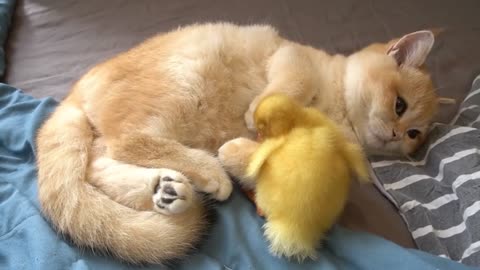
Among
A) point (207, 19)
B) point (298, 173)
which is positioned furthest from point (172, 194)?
point (207, 19)

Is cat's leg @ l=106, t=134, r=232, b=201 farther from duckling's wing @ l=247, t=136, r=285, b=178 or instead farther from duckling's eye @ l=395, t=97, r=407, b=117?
duckling's eye @ l=395, t=97, r=407, b=117

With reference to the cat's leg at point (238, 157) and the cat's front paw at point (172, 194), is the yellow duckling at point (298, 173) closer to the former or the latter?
the cat's leg at point (238, 157)

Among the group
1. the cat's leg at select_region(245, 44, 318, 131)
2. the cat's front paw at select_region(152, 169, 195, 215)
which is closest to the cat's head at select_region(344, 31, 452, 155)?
the cat's leg at select_region(245, 44, 318, 131)

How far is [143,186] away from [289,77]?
0.59 m

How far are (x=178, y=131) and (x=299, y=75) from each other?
45 cm

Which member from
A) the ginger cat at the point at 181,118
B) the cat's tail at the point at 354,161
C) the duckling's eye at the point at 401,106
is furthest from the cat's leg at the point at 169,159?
the duckling's eye at the point at 401,106

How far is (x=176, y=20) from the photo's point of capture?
2129 mm

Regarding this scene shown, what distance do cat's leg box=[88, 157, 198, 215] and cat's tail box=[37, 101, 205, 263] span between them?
0.09ft

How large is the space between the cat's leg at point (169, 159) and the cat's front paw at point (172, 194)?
0.06 metres

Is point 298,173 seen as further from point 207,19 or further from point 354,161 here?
point 207,19

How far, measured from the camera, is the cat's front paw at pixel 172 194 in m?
1.15

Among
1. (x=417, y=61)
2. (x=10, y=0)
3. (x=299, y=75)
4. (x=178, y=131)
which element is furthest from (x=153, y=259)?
(x=10, y=0)

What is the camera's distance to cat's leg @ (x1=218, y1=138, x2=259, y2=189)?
4.10 ft

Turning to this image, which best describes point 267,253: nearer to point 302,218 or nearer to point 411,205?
point 302,218
